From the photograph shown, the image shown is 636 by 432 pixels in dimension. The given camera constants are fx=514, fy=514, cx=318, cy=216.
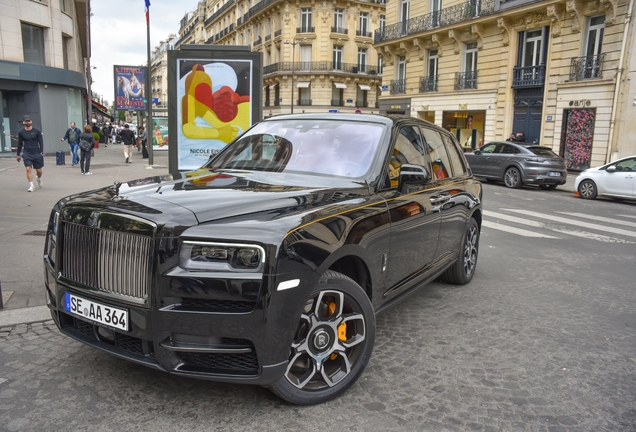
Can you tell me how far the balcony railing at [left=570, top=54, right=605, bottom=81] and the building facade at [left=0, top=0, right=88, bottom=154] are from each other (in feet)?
85.1

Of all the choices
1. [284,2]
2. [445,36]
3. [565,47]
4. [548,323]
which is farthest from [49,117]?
[284,2]

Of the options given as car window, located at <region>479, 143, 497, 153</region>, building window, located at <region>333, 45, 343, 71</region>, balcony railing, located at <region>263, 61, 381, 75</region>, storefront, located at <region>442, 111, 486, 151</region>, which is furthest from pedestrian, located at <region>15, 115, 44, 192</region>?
building window, located at <region>333, 45, 343, 71</region>

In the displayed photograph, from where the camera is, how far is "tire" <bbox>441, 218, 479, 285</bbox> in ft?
18.3

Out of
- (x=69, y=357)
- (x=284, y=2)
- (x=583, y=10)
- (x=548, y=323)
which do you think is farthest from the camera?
(x=284, y=2)

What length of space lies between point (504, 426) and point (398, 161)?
82.1 inches

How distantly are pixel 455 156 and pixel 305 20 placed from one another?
5572 centimetres

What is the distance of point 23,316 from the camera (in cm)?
436

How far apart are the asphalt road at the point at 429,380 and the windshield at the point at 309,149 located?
56.4 inches

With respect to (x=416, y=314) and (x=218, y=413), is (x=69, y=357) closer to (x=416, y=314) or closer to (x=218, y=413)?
(x=218, y=413)

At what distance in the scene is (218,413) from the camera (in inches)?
114

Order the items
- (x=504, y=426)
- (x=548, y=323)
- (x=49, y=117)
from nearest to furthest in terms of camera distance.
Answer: (x=504, y=426), (x=548, y=323), (x=49, y=117)

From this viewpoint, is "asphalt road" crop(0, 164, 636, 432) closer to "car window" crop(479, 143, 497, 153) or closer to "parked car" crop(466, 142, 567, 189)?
"parked car" crop(466, 142, 567, 189)

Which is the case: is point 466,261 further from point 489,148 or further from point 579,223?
point 489,148

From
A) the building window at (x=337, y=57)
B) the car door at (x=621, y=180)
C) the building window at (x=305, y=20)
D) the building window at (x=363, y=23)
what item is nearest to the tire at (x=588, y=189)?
the car door at (x=621, y=180)
